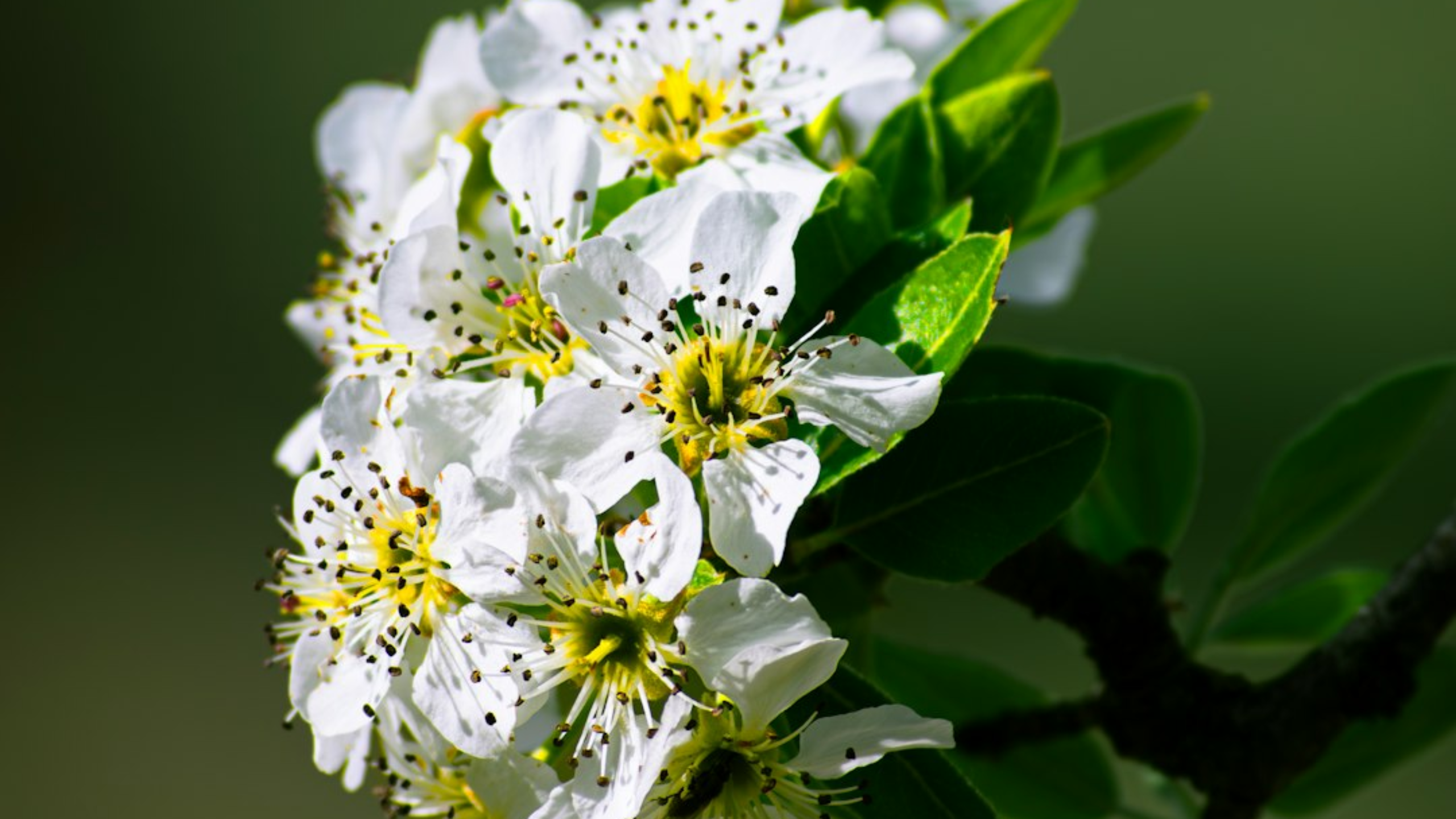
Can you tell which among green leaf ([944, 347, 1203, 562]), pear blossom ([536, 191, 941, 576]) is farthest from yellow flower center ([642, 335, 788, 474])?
green leaf ([944, 347, 1203, 562])

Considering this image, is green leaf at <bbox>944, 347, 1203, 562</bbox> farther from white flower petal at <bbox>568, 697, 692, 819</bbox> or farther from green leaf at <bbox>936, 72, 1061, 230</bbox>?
white flower petal at <bbox>568, 697, 692, 819</bbox>

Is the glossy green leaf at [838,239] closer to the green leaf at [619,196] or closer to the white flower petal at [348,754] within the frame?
the green leaf at [619,196]

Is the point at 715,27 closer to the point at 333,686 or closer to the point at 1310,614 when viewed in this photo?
the point at 333,686

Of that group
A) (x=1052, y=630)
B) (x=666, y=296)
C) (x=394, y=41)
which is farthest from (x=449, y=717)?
(x=394, y=41)

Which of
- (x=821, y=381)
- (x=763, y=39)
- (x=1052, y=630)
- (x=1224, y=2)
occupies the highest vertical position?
(x=763, y=39)

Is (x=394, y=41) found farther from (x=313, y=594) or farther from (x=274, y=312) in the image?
(x=313, y=594)
